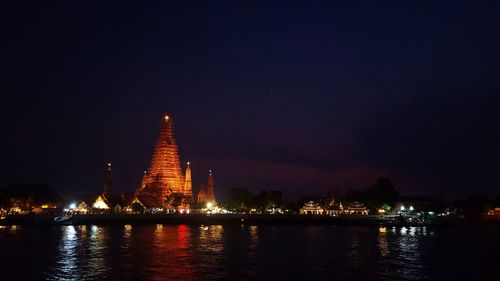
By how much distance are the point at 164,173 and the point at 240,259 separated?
8054cm

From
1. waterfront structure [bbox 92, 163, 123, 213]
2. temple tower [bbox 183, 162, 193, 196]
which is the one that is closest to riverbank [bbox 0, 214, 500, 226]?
waterfront structure [bbox 92, 163, 123, 213]

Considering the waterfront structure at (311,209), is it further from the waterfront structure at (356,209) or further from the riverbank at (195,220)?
the riverbank at (195,220)

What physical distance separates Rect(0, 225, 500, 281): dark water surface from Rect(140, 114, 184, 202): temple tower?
56413 millimetres

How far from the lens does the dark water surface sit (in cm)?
3475

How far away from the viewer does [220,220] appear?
96.2 meters

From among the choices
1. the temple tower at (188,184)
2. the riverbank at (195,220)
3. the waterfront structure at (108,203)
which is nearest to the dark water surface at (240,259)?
the riverbank at (195,220)

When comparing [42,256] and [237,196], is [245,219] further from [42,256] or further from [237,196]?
[42,256]

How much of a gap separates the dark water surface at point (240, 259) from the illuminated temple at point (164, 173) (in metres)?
55.7

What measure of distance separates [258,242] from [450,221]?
212 feet

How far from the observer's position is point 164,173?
120625 mm

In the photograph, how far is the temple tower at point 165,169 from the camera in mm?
118312

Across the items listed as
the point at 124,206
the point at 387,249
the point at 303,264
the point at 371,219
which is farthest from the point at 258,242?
the point at 124,206

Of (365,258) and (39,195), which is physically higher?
(39,195)

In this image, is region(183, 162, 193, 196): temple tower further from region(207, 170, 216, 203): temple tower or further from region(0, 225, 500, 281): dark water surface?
region(0, 225, 500, 281): dark water surface
